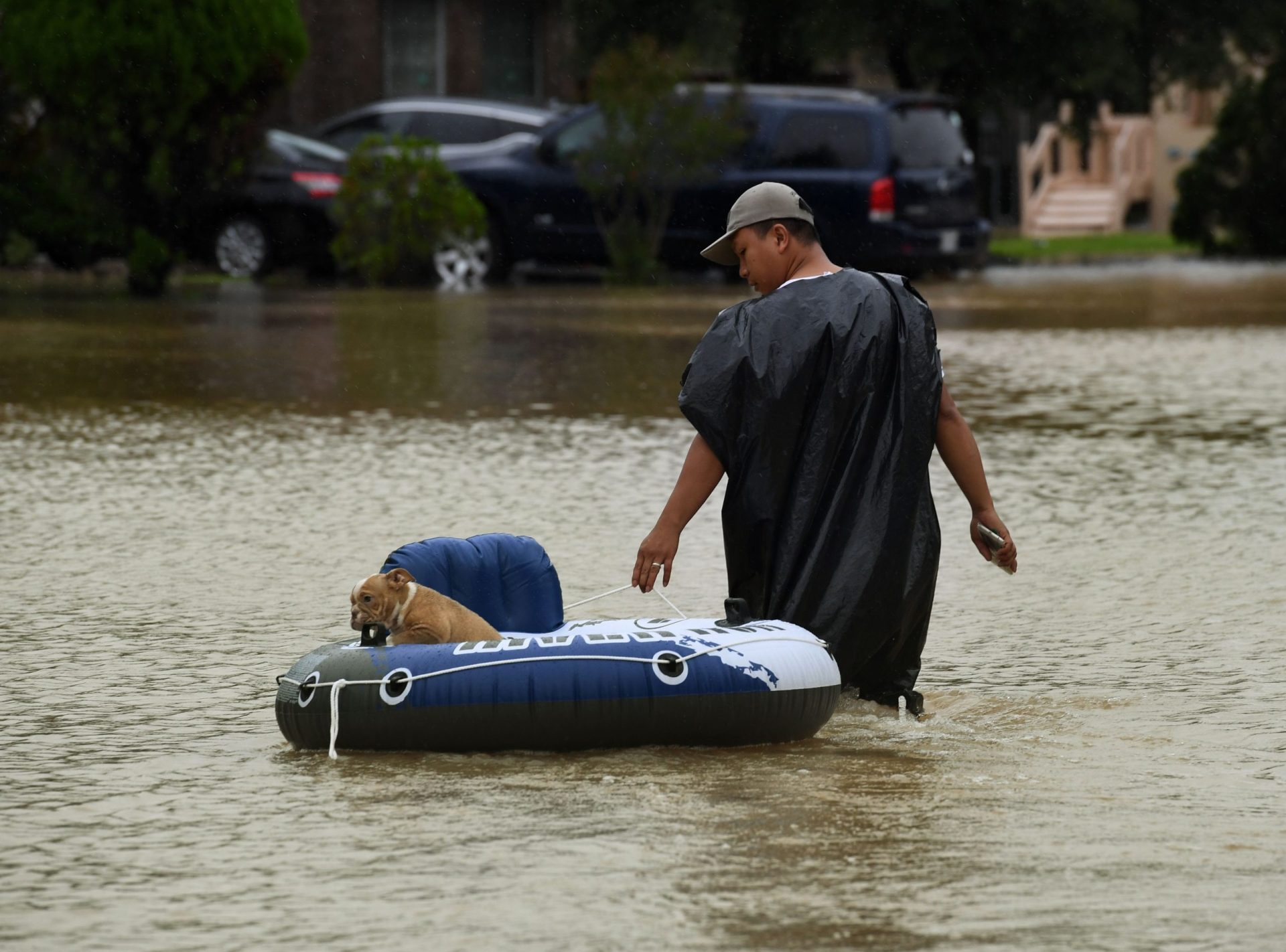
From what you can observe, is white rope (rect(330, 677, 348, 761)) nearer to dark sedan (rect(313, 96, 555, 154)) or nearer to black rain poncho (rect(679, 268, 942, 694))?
black rain poncho (rect(679, 268, 942, 694))

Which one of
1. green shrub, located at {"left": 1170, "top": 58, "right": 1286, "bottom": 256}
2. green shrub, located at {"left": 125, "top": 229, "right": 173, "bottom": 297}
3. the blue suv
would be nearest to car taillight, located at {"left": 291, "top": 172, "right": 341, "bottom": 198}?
the blue suv

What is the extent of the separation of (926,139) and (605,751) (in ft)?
66.9

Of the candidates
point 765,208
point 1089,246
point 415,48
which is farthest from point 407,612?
point 1089,246

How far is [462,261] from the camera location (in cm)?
2495

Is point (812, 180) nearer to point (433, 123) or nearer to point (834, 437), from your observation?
point (433, 123)

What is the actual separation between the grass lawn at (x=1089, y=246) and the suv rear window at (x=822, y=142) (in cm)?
875

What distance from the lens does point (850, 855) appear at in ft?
14.3

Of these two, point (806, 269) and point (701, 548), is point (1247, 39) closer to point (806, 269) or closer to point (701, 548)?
point (701, 548)

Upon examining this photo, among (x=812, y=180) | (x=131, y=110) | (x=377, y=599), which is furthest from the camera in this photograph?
(x=812, y=180)

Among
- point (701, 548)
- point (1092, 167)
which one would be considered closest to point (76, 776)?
point (701, 548)

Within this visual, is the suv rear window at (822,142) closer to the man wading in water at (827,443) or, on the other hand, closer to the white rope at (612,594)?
the white rope at (612,594)

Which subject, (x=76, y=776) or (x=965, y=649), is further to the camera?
(x=965, y=649)

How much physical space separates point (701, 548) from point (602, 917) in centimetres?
453

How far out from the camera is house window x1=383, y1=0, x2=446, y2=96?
116 ft
